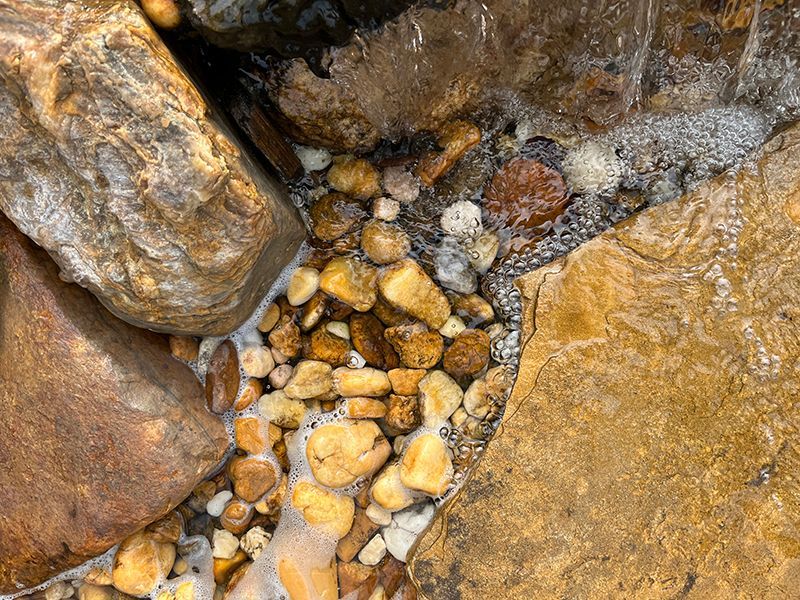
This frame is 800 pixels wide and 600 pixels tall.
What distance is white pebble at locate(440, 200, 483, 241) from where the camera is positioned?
266 centimetres

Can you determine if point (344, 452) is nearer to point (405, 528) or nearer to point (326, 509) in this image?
point (326, 509)

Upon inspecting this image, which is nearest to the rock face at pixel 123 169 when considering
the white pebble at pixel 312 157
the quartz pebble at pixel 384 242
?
the white pebble at pixel 312 157

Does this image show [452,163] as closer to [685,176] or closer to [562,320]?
[562,320]

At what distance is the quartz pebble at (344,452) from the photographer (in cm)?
261

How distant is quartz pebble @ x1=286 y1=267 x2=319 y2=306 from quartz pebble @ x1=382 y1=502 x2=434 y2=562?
969 mm

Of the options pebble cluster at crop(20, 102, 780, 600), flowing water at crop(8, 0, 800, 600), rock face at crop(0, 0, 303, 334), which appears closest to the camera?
rock face at crop(0, 0, 303, 334)

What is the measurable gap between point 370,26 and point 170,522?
2.06m

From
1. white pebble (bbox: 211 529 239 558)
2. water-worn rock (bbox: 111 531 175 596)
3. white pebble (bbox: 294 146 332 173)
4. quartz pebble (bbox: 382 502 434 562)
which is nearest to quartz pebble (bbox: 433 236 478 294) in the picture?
white pebble (bbox: 294 146 332 173)

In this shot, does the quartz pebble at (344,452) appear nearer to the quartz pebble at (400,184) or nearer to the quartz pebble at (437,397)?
the quartz pebble at (437,397)

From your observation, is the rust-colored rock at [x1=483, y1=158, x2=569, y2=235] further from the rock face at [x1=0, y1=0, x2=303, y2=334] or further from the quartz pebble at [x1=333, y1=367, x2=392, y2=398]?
the rock face at [x1=0, y1=0, x2=303, y2=334]

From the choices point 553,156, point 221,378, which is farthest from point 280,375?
point 553,156

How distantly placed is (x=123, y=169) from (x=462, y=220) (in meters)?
1.31

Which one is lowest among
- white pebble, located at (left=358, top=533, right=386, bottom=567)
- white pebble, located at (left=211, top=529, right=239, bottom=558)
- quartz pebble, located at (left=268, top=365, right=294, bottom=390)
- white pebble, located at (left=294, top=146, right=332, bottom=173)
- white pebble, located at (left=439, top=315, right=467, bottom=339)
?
white pebble, located at (left=358, top=533, right=386, bottom=567)

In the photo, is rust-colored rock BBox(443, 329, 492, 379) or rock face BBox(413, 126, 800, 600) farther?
rust-colored rock BBox(443, 329, 492, 379)
